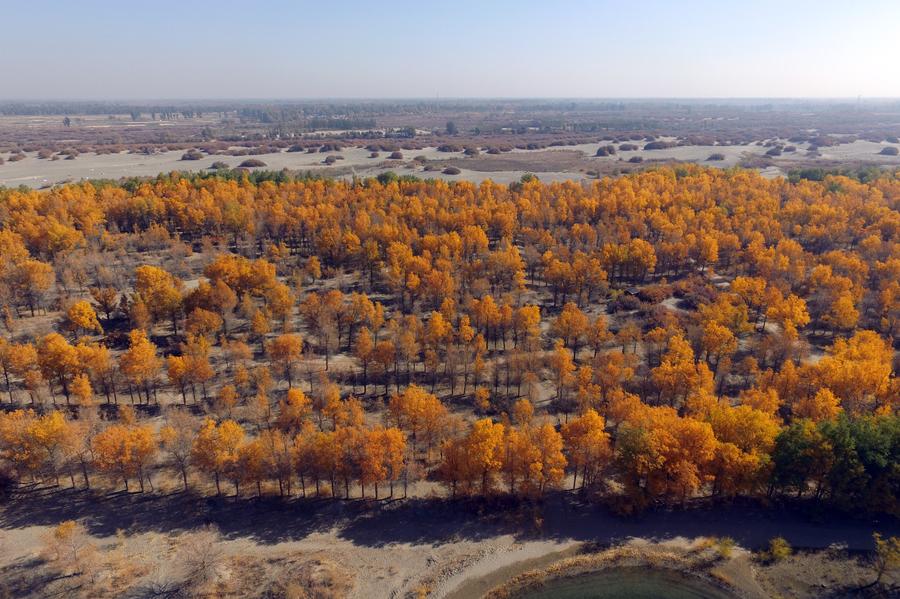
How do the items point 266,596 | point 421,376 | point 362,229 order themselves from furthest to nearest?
point 362,229, point 421,376, point 266,596

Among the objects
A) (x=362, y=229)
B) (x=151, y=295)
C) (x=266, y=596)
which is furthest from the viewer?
(x=362, y=229)

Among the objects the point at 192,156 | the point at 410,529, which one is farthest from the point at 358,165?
the point at 410,529

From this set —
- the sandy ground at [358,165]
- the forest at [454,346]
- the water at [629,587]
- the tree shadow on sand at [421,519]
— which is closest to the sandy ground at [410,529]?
the tree shadow on sand at [421,519]

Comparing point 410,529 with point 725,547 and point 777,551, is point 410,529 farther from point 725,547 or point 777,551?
point 777,551

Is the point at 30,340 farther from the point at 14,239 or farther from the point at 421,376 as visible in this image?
the point at 421,376

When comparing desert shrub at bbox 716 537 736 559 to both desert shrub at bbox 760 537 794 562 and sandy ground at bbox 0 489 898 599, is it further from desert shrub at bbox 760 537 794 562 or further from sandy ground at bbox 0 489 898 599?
desert shrub at bbox 760 537 794 562

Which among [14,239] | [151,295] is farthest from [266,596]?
[14,239]

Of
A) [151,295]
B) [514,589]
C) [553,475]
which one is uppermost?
[151,295]
